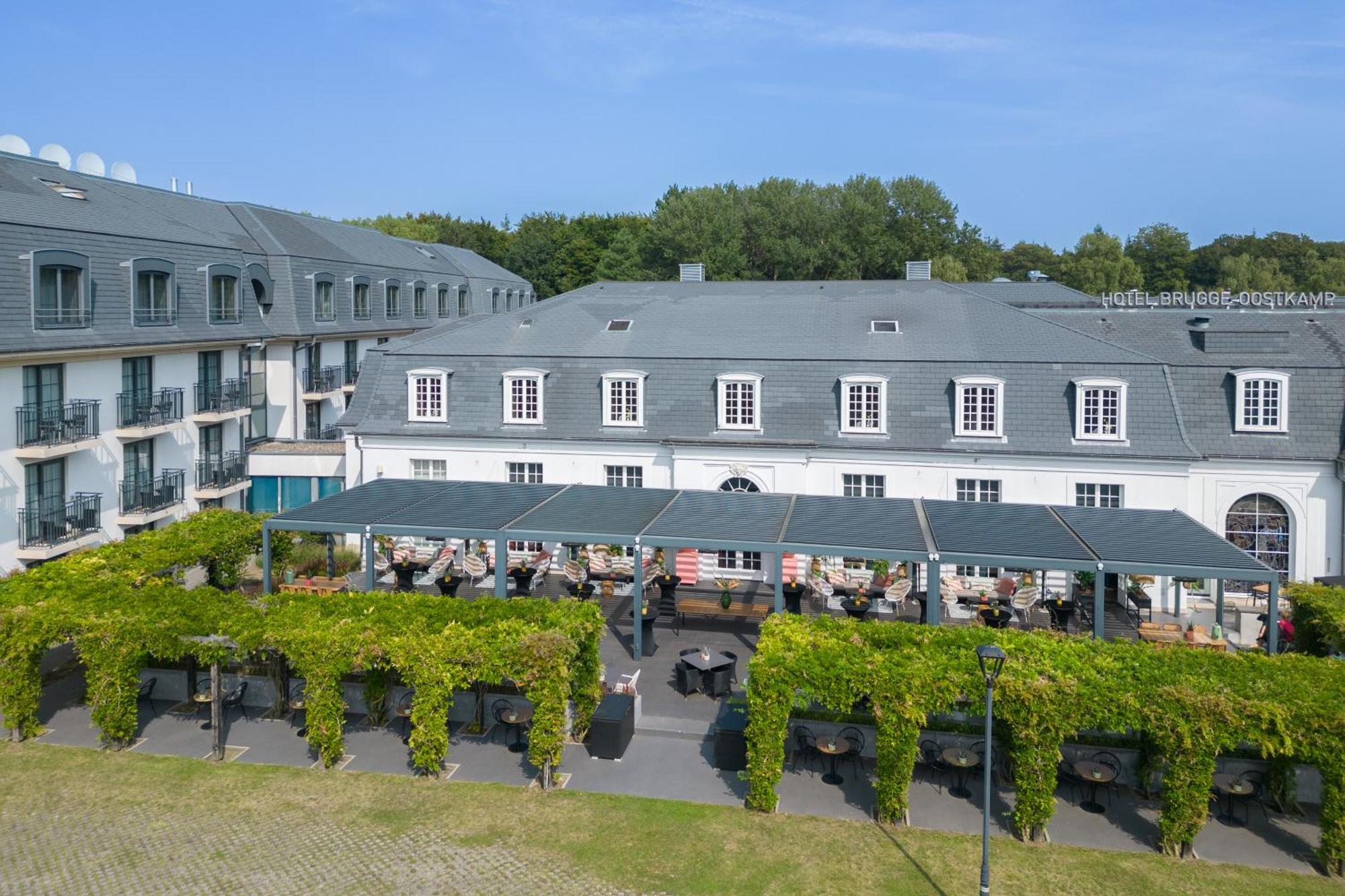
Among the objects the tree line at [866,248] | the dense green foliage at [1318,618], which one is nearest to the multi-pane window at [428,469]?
the dense green foliage at [1318,618]

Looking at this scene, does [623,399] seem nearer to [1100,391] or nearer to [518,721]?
[1100,391]

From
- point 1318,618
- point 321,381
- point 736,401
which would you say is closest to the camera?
point 1318,618

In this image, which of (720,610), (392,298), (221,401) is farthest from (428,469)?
(392,298)

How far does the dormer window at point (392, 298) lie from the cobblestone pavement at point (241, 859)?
35532mm

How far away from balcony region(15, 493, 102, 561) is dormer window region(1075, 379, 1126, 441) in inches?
1036

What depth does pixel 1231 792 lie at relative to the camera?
14.8 meters

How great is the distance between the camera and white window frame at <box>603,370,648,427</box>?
1150 inches

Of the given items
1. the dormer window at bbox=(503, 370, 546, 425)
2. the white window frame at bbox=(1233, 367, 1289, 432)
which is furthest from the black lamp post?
the dormer window at bbox=(503, 370, 546, 425)

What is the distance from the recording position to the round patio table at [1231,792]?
1486 centimetres

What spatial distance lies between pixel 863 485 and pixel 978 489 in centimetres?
304

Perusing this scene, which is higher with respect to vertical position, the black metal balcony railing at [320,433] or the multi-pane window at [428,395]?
the multi-pane window at [428,395]

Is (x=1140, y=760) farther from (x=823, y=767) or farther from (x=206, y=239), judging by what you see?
(x=206, y=239)

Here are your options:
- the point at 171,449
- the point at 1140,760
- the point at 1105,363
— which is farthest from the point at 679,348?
the point at 1140,760

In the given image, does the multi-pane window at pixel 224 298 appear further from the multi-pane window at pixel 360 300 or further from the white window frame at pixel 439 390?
the multi-pane window at pixel 360 300
